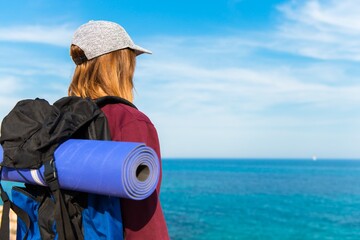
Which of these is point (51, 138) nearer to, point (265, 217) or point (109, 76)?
point (109, 76)

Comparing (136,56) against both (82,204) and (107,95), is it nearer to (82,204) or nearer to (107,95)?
(107,95)

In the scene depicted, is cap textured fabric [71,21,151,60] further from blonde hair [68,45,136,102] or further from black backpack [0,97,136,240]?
black backpack [0,97,136,240]

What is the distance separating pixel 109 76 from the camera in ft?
7.51

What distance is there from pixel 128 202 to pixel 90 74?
27.8 inches

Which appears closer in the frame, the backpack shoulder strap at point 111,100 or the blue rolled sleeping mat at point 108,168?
the blue rolled sleeping mat at point 108,168

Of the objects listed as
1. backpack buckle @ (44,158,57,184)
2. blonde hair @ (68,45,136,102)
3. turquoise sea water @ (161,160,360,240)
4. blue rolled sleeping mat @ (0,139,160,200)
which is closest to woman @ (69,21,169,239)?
blonde hair @ (68,45,136,102)

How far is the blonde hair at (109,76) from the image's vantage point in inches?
90.1

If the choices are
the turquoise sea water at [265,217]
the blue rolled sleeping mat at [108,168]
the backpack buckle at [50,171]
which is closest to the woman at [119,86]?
the blue rolled sleeping mat at [108,168]

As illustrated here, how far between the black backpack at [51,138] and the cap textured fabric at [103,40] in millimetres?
292

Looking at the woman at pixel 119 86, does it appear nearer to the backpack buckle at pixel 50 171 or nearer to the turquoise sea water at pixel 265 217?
the backpack buckle at pixel 50 171

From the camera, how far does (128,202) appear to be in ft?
6.88

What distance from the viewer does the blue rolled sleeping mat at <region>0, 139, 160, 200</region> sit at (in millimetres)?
1817

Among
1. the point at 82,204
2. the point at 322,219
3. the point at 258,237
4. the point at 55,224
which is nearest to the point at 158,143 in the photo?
the point at 82,204

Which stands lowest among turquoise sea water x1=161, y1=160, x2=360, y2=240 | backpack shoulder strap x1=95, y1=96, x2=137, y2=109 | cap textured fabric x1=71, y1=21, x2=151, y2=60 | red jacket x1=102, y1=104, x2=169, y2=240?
turquoise sea water x1=161, y1=160, x2=360, y2=240
